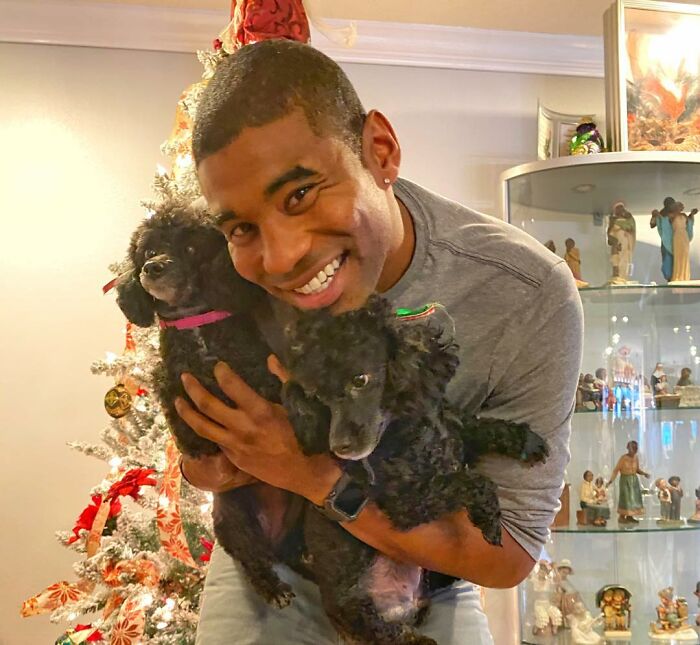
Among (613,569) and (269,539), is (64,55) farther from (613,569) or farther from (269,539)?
(613,569)

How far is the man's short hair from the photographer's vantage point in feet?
1.93

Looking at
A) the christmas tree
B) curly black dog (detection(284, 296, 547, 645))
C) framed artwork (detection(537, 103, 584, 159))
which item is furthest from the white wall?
curly black dog (detection(284, 296, 547, 645))

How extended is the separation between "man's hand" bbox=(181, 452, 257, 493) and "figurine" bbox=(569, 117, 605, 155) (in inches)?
58.0

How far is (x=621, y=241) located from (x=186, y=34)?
4.00ft

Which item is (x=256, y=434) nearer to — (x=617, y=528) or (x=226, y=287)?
(x=226, y=287)

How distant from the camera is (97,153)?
1.79 meters

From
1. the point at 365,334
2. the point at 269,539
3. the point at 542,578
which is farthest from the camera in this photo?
the point at 542,578

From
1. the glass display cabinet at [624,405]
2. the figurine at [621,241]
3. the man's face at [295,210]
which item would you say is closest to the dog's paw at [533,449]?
the man's face at [295,210]

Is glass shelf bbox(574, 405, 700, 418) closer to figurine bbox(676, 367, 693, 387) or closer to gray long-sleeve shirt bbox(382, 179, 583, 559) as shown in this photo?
figurine bbox(676, 367, 693, 387)

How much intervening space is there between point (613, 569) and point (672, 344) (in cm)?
61

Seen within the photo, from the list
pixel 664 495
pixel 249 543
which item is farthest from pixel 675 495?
pixel 249 543

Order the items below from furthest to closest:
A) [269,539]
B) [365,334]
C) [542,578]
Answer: [542,578], [269,539], [365,334]

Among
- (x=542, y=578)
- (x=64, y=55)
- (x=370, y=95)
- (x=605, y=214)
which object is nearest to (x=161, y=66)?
(x=64, y=55)

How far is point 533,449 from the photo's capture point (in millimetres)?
657
